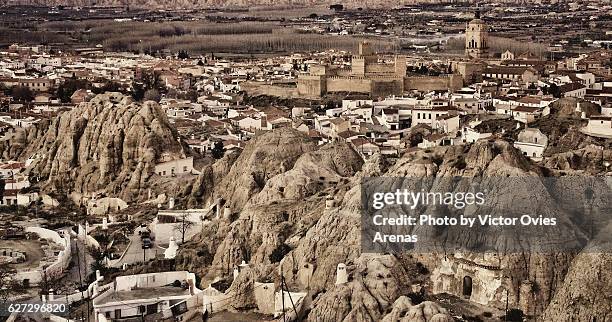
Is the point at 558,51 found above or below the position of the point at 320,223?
below

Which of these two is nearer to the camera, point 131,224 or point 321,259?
point 321,259

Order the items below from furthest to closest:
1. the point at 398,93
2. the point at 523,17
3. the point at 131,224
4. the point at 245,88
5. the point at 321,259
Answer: the point at 523,17, the point at 245,88, the point at 398,93, the point at 131,224, the point at 321,259

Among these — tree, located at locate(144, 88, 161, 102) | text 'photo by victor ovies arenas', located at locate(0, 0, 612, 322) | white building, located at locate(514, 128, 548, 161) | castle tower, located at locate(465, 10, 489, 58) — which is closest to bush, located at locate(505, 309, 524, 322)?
text 'photo by victor ovies arenas', located at locate(0, 0, 612, 322)

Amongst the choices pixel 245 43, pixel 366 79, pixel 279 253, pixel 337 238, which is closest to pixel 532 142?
pixel 279 253

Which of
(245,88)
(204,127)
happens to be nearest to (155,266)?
(204,127)

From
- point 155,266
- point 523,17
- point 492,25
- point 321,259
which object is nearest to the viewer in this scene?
point 321,259

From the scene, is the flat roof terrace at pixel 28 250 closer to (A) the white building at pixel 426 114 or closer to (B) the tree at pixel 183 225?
(B) the tree at pixel 183 225

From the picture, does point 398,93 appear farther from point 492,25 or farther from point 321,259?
point 492,25
